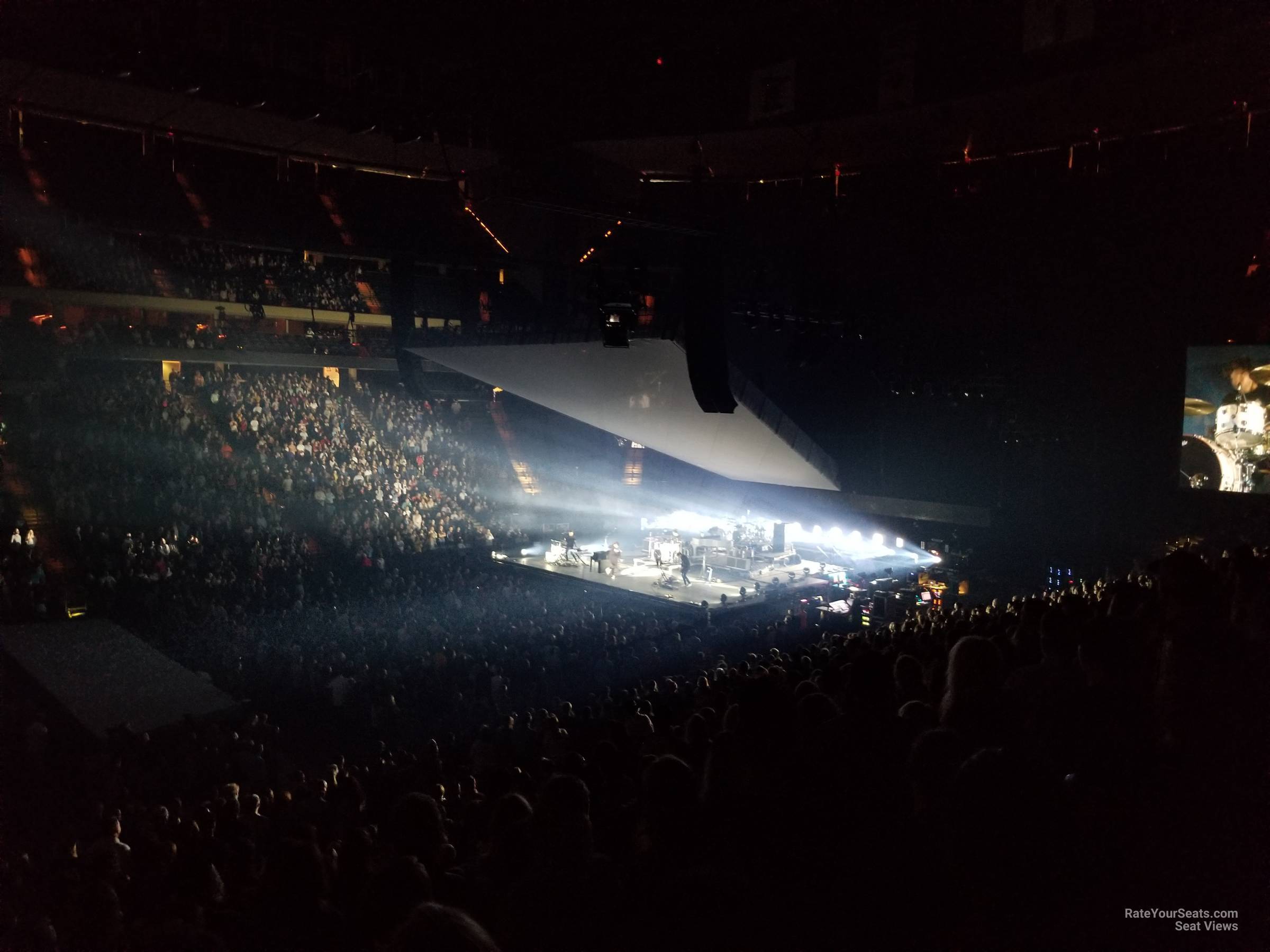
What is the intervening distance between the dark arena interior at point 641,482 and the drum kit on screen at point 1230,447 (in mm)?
61

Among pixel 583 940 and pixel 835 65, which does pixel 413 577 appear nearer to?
pixel 835 65

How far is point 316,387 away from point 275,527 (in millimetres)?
8980

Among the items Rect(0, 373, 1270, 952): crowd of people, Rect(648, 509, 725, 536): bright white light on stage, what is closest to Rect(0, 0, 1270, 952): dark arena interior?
Rect(0, 373, 1270, 952): crowd of people

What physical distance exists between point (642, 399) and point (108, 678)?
998 centimetres

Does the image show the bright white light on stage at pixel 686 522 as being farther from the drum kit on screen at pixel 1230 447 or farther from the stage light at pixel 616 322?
the drum kit on screen at pixel 1230 447

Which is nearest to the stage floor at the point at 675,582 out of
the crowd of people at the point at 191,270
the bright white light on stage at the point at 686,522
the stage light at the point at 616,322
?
the bright white light on stage at the point at 686,522

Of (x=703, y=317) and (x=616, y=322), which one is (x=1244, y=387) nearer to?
(x=703, y=317)

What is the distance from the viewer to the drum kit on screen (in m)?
10.4

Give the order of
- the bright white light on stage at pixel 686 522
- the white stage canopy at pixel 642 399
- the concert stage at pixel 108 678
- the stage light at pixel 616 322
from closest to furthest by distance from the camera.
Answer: the concert stage at pixel 108 678
the stage light at pixel 616 322
the white stage canopy at pixel 642 399
the bright white light on stage at pixel 686 522

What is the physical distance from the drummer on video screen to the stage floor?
7529mm

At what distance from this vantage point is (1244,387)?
10.6 m

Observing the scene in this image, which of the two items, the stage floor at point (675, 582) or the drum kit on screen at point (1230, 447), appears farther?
the stage floor at point (675, 582)

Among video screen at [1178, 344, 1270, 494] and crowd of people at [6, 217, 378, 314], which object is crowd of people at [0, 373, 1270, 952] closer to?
video screen at [1178, 344, 1270, 494]

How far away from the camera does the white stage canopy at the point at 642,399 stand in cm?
1452
